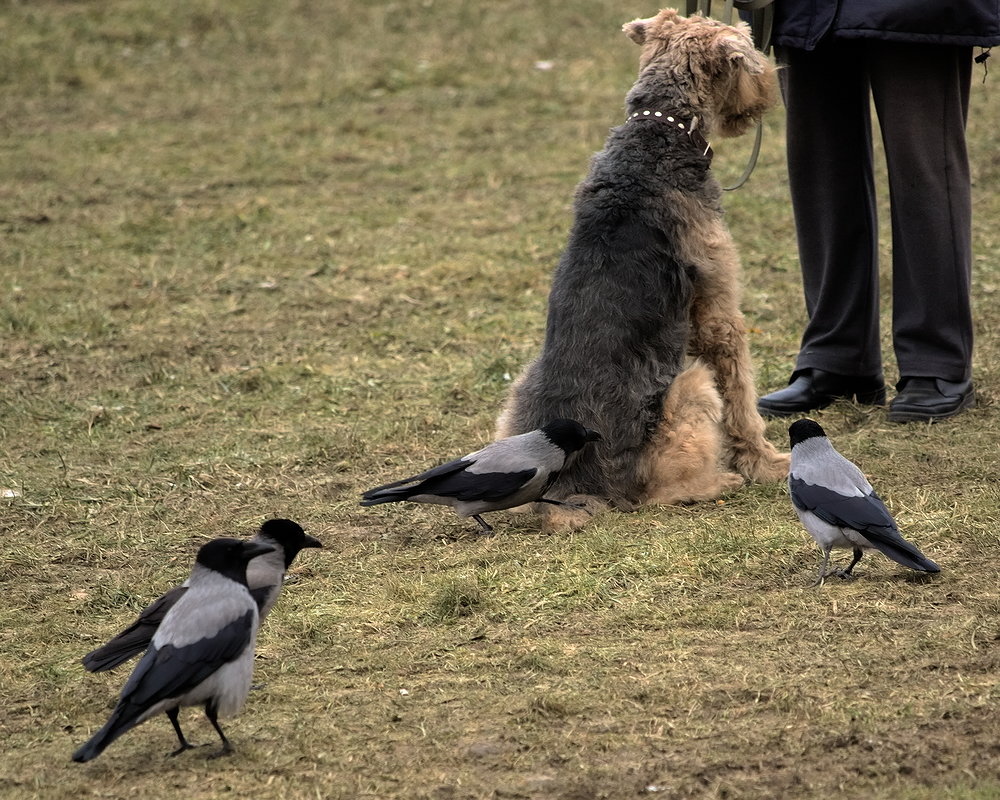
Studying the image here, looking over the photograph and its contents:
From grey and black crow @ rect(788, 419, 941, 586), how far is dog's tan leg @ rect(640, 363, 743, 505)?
25.6 inches

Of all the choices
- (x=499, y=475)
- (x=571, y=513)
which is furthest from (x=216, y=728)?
(x=571, y=513)

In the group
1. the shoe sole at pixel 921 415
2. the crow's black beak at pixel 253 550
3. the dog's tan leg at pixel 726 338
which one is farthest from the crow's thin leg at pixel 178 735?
the shoe sole at pixel 921 415

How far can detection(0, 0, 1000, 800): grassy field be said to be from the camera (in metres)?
3.39

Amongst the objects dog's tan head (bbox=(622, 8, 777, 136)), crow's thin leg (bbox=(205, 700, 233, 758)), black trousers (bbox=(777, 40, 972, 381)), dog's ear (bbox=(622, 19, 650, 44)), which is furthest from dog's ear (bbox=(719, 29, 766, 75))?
crow's thin leg (bbox=(205, 700, 233, 758))

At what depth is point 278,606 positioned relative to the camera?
4469 mm

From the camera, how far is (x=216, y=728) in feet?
11.3

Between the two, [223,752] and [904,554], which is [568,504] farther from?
[223,752]

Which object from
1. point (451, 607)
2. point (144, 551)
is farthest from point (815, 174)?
point (144, 551)

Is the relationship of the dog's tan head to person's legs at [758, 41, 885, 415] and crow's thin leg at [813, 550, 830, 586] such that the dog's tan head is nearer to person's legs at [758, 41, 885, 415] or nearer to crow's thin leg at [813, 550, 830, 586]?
person's legs at [758, 41, 885, 415]

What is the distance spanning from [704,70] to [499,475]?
180 cm

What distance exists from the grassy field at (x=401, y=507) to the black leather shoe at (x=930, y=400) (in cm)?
11

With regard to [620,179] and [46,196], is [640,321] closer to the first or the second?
[620,179]

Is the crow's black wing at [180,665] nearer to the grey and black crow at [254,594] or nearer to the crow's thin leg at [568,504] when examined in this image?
the grey and black crow at [254,594]

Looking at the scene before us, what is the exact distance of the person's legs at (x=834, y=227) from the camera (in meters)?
6.09
